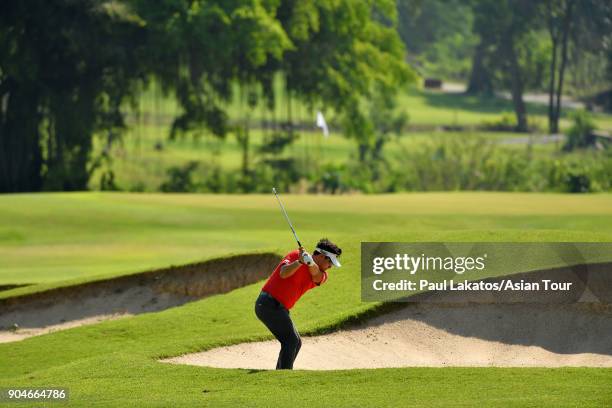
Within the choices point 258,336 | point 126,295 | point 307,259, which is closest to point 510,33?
point 126,295

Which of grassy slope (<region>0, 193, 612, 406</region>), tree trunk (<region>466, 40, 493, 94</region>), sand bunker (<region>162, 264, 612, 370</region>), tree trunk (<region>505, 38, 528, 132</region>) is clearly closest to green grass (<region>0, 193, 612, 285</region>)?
grassy slope (<region>0, 193, 612, 406</region>)

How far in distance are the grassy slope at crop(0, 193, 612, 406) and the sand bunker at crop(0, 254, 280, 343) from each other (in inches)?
61.4

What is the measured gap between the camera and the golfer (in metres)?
16.9

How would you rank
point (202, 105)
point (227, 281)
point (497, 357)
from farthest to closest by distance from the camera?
1. point (202, 105)
2. point (227, 281)
3. point (497, 357)

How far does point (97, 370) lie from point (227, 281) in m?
8.51

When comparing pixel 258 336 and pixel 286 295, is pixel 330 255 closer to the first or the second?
pixel 286 295

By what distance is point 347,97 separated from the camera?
64.4 m

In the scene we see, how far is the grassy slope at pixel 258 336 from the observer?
15.5 metres

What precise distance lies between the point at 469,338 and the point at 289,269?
458 centimetres

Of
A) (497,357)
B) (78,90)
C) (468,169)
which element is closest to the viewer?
(497,357)

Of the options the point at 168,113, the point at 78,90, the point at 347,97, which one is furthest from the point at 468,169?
the point at 168,113

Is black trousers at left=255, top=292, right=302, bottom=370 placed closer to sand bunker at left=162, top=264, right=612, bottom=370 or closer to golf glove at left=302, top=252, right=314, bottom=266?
golf glove at left=302, top=252, right=314, bottom=266

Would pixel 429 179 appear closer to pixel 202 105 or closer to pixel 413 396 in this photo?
pixel 202 105

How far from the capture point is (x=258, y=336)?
66.6 feet
